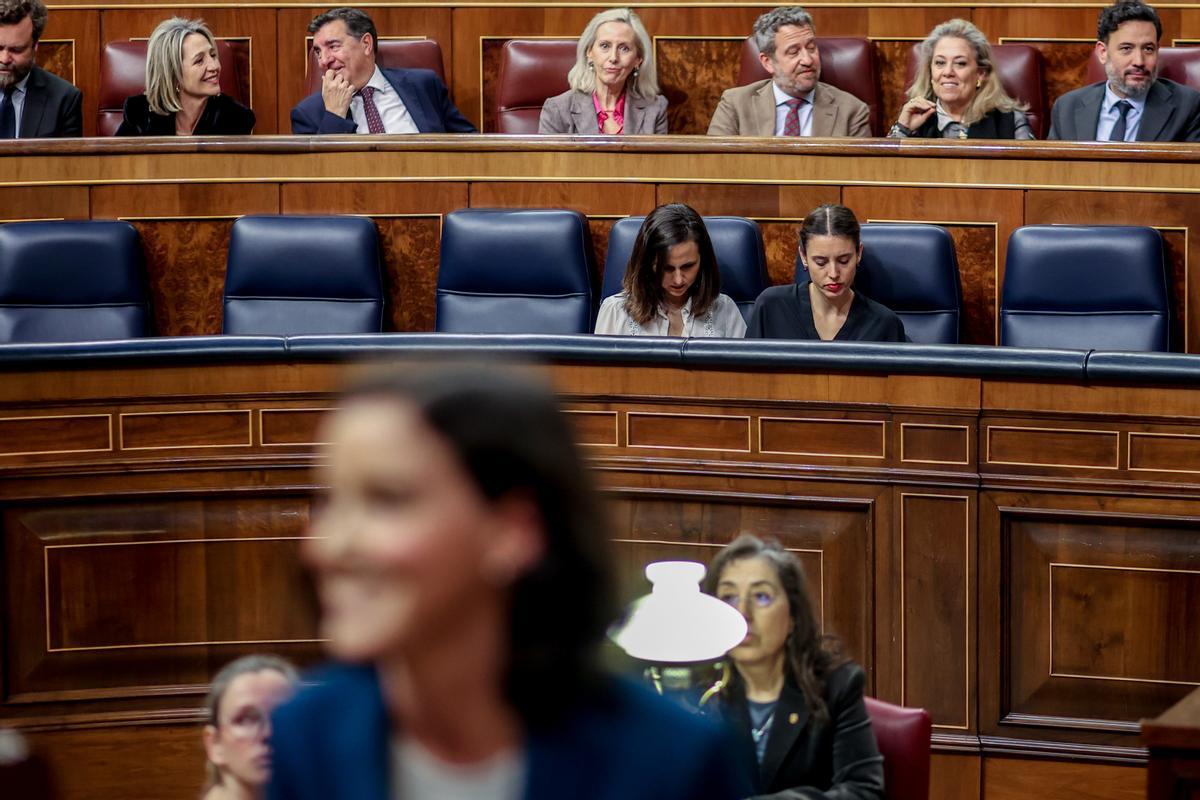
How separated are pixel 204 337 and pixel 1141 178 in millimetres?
1362

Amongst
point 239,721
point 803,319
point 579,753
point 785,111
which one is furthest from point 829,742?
point 785,111

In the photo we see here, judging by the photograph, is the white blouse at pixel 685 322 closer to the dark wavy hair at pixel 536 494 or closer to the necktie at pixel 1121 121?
the necktie at pixel 1121 121

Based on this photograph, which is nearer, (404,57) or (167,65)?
(167,65)

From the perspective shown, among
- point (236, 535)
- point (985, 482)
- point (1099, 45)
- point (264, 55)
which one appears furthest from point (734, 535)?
point (264, 55)

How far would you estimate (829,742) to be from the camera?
132cm

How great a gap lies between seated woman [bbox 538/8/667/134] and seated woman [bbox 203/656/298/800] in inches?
72.1

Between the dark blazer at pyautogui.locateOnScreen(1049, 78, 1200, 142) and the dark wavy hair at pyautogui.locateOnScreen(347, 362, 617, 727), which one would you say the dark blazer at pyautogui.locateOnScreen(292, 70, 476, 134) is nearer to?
the dark blazer at pyautogui.locateOnScreen(1049, 78, 1200, 142)

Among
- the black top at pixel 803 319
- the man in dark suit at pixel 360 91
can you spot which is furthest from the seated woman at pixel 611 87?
the black top at pixel 803 319

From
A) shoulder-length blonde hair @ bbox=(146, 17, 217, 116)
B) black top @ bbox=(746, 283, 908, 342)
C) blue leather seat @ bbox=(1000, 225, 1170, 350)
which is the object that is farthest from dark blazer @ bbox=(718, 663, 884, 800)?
shoulder-length blonde hair @ bbox=(146, 17, 217, 116)

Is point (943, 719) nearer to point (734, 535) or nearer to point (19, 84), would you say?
point (734, 535)

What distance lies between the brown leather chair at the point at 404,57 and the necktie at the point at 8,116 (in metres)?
0.54

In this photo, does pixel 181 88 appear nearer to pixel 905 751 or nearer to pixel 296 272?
pixel 296 272

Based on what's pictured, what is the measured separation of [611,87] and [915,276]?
0.74 metres

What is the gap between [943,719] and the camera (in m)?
1.87
